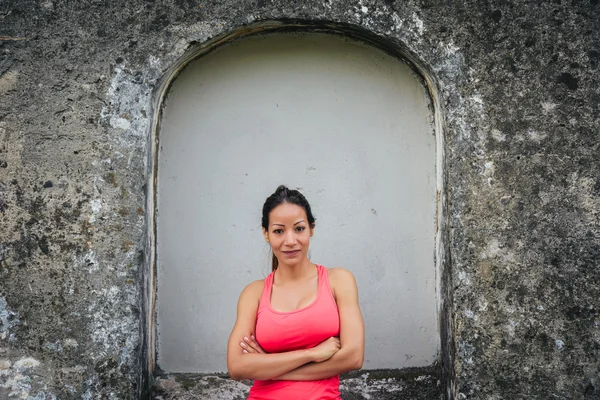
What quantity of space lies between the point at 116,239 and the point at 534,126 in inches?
91.7

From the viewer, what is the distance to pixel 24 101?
11.5 feet

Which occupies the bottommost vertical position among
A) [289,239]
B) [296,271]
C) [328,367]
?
[328,367]

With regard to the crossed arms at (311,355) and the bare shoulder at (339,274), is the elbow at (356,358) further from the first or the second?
the bare shoulder at (339,274)

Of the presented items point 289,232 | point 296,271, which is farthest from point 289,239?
point 296,271

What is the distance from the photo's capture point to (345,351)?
2863 mm

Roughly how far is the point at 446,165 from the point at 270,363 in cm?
148

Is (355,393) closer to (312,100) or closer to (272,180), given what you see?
(272,180)

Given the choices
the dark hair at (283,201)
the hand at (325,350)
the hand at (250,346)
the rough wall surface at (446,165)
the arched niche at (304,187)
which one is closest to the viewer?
the hand at (325,350)

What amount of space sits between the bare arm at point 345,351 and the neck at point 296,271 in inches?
8.3

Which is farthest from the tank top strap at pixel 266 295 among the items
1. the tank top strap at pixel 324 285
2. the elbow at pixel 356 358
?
the elbow at pixel 356 358

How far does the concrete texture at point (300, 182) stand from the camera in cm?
391

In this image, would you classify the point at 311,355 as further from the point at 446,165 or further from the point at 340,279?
the point at 446,165

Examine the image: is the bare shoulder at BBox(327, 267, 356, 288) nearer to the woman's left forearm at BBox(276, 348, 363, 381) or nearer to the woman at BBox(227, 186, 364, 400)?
the woman at BBox(227, 186, 364, 400)

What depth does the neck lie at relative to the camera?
307 centimetres
